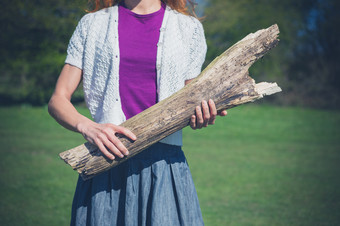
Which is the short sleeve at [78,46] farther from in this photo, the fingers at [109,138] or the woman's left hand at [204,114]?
the woman's left hand at [204,114]

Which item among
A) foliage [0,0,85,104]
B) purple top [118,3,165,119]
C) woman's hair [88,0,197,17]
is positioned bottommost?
purple top [118,3,165,119]

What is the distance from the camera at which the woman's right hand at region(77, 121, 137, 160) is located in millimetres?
1728

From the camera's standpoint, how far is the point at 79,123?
1800mm

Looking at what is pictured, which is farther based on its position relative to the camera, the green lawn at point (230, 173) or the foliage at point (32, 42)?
the foliage at point (32, 42)

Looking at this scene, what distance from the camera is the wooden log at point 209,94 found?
1785mm

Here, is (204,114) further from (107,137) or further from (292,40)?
(292,40)

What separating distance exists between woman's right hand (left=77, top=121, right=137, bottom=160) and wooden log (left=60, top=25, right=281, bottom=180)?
4cm

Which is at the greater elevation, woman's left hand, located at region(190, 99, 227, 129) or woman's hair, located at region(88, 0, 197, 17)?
woman's hair, located at region(88, 0, 197, 17)

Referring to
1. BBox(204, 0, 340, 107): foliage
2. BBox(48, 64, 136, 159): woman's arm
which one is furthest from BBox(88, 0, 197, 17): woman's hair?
BBox(204, 0, 340, 107): foliage

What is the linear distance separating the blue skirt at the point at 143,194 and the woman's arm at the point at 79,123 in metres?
0.19

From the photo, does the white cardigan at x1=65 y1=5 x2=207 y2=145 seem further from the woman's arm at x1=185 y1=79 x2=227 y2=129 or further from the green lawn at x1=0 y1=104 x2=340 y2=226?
the green lawn at x1=0 y1=104 x2=340 y2=226

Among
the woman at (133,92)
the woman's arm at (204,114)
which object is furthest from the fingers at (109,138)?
the woman's arm at (204,114)

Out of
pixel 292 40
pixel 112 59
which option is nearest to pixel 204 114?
pixel 112 59

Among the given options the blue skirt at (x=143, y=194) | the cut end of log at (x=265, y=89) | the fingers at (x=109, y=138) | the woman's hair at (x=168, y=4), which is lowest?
the blue skirt at (x=143, y=194)
